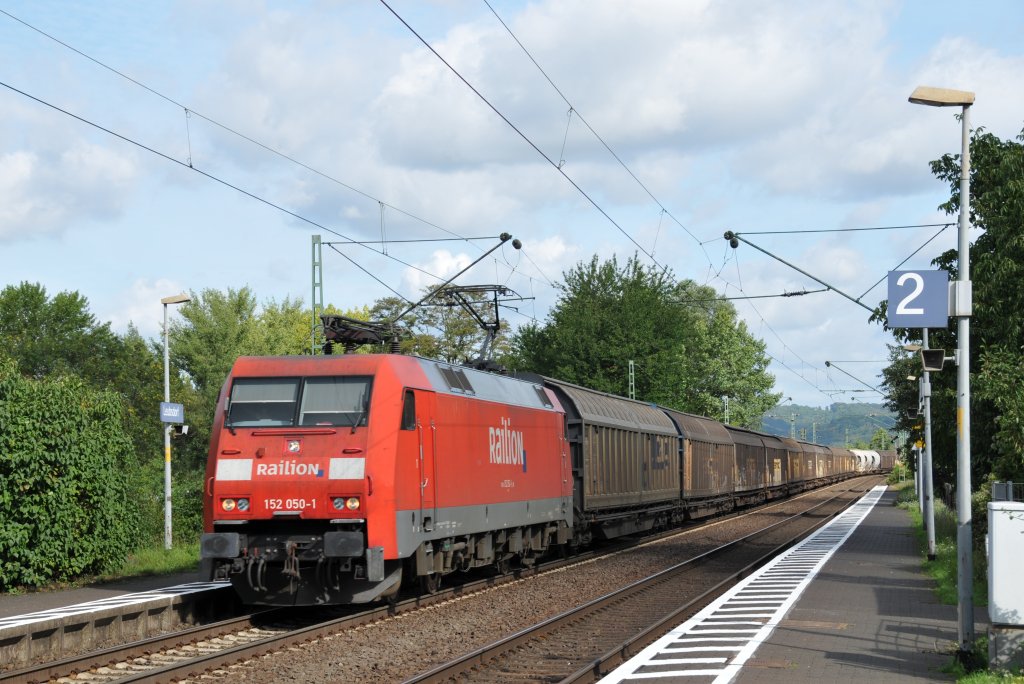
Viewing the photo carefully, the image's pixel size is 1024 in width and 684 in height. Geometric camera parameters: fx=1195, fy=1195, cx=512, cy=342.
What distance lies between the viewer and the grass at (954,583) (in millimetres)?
10366

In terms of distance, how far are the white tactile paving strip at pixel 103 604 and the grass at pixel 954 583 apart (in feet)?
29.8

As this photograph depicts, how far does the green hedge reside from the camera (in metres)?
18.4

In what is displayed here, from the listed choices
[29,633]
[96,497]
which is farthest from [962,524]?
[96,497]

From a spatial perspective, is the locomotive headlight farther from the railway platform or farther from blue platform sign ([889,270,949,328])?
blue platform sign ([889,270,949,328])

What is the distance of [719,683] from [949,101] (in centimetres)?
682

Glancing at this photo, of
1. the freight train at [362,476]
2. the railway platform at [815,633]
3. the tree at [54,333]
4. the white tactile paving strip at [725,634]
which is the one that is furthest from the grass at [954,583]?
the tree at [54,333]

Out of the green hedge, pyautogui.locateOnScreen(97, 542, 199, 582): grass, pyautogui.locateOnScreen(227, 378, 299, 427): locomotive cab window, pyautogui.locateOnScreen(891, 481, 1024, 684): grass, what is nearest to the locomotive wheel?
pyautogui.locateOnScreen(227, 378, 299, 427): locomotive cab window

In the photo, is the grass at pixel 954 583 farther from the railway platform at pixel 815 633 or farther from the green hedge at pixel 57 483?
the green hedge at pixel 57 483

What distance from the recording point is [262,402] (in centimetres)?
1532

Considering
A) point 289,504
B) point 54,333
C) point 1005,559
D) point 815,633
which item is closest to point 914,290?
point 1005,559

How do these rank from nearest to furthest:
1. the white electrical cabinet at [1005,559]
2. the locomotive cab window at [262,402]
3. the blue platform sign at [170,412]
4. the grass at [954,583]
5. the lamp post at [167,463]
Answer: the grass at [954,583]
the white electrical cabinet at [1005,559]
the locomotive cab window at [262,402]
the blue platform sign at [170,412]
the lamp post at [167,463]

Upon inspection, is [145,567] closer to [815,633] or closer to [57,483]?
[57,483]

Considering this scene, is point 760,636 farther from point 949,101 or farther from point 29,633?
point 29,633

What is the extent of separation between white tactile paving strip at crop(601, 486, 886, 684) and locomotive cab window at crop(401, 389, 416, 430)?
421cm
